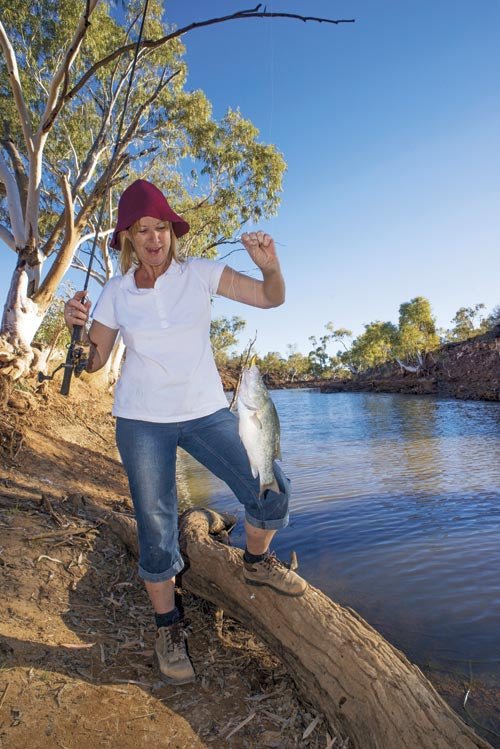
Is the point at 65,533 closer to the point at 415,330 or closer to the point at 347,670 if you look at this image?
the point at 347,670

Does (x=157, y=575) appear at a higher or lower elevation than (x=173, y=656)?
higher

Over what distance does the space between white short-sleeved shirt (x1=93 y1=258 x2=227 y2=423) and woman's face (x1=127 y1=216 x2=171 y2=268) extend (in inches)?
4.3

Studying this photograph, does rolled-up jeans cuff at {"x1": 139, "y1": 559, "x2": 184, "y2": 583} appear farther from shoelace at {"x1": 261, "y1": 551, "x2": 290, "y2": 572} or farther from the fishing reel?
the fishing reel

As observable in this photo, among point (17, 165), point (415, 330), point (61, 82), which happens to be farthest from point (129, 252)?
point (415, 330)

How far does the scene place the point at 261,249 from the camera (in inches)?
108

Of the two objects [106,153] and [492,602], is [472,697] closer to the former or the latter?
[492,602]

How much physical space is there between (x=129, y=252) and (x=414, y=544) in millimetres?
4791

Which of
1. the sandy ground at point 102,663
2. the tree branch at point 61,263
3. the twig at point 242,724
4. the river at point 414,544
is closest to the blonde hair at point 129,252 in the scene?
the sandy ground at point 102,663

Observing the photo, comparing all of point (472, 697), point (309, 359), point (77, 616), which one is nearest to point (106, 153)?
point (77, 616)

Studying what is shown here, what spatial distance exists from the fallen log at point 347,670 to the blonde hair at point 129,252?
7.11 feet

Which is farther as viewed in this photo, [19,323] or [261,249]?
[19,323]

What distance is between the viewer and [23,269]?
1027cm

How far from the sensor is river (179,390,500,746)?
3639mm

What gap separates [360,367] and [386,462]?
241ft
